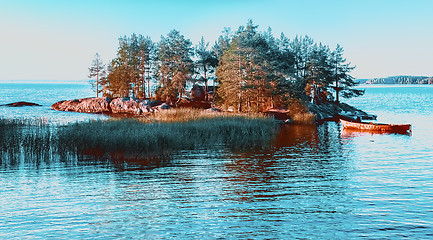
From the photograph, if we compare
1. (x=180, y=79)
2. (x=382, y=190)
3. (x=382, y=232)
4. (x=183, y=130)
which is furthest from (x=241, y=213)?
(x=180, y=79)

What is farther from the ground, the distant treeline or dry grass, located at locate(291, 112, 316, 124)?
the distant treeline

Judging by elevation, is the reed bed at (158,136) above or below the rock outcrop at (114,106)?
below

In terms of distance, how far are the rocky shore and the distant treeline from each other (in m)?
2.54

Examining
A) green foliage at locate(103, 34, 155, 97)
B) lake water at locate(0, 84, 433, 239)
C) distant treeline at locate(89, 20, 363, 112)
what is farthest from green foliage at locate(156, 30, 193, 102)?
lake water at locate(0, 84, 433, 239)

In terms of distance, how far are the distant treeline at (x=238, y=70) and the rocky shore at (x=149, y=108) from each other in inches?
100

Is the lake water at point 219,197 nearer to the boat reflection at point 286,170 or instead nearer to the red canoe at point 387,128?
the boat reflection at point 286,170

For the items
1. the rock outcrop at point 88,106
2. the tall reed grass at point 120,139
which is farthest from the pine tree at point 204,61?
the tall reed grass at point 120,139

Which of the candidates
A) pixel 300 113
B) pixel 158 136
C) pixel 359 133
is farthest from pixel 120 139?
pixel 300 113

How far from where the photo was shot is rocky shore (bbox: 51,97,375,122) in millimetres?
54438

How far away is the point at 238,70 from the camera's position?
1948 inches

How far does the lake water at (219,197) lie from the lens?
32.7 feet

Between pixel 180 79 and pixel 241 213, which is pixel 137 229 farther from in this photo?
pixel 180 79

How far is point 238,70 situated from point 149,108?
19637 millimetres

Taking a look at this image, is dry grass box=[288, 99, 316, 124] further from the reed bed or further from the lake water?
the lake water
